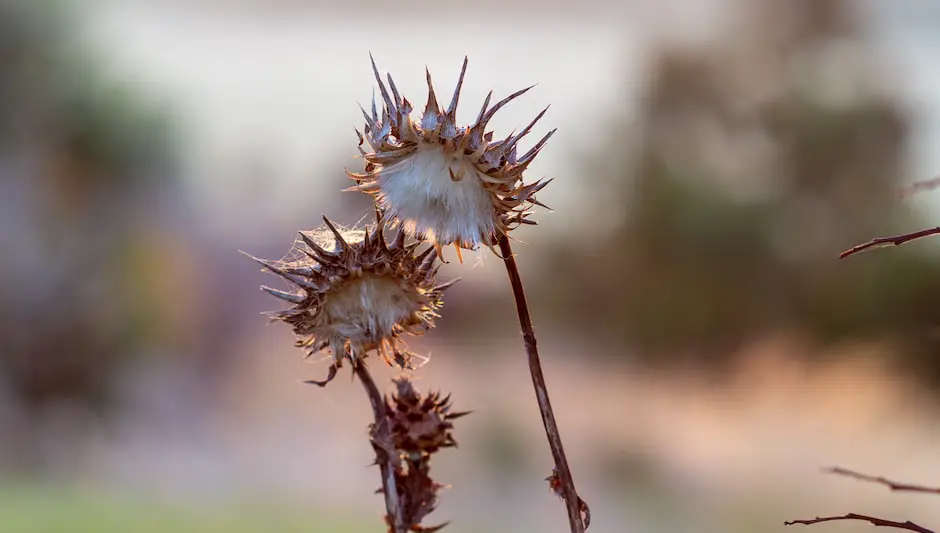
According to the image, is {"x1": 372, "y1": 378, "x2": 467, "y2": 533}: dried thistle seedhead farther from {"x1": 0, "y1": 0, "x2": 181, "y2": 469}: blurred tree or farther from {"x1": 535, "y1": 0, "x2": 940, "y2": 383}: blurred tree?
{"x1": 0, "y1": 0, "x2": 181, "y2": 469}: blurred tree

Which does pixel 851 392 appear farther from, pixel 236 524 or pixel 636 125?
pixel 236 524

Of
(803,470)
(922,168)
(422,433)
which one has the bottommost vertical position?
(422,433)

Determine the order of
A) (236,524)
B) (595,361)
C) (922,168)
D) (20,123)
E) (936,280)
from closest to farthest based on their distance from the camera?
(922,168) → (936,280) → (595,361) → (236,524) → (20,123)

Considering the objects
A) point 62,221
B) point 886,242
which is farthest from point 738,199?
point 62,221

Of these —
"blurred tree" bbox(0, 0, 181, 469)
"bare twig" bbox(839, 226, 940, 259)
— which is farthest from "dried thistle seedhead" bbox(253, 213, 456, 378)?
"blurred tree" bbox(0, 0, 181, 469)

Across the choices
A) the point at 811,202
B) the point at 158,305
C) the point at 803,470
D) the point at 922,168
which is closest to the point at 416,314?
the point at 922,168

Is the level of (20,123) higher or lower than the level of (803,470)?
higher
